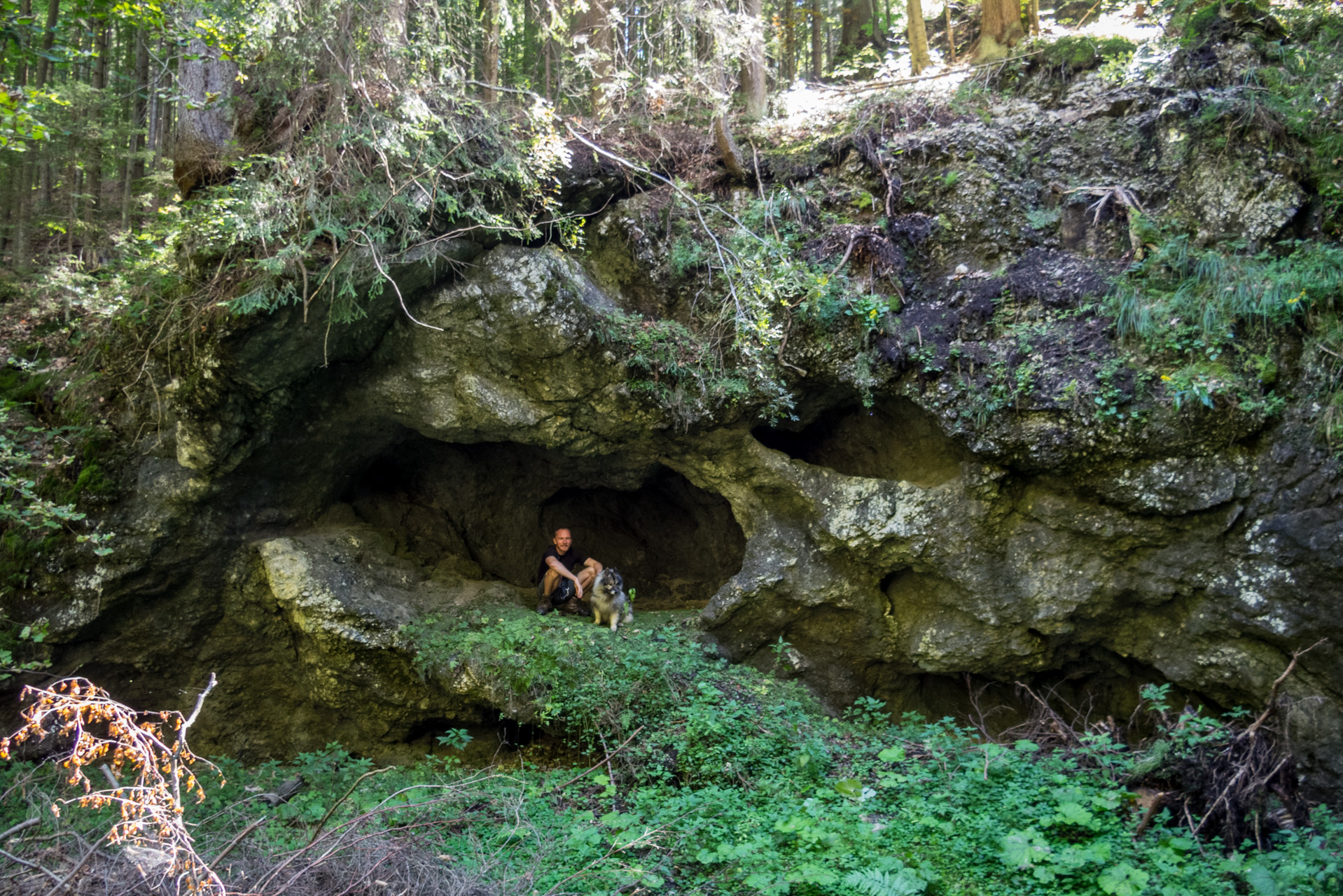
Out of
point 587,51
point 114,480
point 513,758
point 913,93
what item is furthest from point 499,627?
point 913,93

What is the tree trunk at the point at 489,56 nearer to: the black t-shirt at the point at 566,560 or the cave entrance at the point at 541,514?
the cave entrance at the point at 541,514

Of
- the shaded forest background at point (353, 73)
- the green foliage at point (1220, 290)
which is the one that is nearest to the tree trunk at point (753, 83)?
the shaded forest background at point (353, 73)

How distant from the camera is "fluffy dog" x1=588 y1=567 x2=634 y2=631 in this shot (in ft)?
24.5

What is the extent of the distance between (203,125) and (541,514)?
5344 mm

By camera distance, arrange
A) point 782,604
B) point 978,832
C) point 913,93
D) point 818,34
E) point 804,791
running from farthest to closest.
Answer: point 818,34, point 913,93, point 782,604, point 804,791, point 978,832

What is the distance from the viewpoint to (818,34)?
523 inches

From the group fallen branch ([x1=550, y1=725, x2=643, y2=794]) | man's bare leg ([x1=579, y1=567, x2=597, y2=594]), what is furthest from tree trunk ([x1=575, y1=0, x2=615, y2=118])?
fallen branch ([x1=550, y1=725, x2=643, y2=794])

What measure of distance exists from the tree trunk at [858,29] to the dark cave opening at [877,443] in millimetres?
7583

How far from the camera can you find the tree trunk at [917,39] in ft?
31.6

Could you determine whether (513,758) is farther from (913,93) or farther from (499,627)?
(913,93)

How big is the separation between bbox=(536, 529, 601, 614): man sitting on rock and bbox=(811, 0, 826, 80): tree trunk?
874cm

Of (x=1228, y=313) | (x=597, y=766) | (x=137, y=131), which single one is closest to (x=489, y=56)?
(x=137, y=131)

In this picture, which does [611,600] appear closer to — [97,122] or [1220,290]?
[1220,290]

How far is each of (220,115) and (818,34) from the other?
1017 cm
